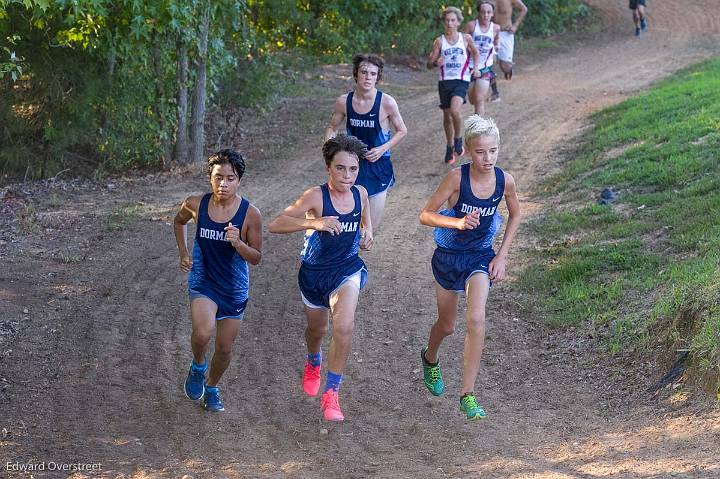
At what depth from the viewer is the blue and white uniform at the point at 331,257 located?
6.34 metres

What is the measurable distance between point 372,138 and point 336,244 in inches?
106

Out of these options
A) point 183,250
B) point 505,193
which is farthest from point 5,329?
point 505,193

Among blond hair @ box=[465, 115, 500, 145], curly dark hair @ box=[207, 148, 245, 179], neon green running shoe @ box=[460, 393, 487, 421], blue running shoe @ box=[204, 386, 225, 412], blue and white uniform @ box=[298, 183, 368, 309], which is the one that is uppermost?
blond hair @ box=[465, 115, 500, 145]

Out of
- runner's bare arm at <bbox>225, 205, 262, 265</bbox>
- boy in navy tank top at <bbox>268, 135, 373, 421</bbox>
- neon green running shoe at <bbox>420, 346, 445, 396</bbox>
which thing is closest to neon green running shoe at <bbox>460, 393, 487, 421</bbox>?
neon green running shoe at <bbox>420, 346, 445, 396</bbox>

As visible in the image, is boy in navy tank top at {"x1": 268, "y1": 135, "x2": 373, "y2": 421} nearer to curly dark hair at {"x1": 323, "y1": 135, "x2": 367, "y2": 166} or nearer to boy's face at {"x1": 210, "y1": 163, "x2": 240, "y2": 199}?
curly dark hair at {"x1": 323, "y1": 135, "x2": 367, "y2": 166}

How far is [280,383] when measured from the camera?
24.4 ft

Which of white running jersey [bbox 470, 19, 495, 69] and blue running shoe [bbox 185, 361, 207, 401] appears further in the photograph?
white running jersey [bbox 470, 19, 495, 69]

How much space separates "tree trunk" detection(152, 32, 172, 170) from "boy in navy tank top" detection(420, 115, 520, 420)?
8277 mm

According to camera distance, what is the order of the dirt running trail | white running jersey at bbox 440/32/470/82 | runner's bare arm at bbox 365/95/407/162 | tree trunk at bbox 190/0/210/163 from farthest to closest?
1. tree trunk at bbox 190/0/210/163
2. white running jersey at bbox 440/32/470/82
3. runner's bare arm at bbox 365/95/407/162
4. the dirt running trail

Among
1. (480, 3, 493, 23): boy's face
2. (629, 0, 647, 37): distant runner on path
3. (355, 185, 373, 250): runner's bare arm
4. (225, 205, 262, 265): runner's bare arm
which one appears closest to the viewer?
(225, 205, 262, 265): runner's bare arm

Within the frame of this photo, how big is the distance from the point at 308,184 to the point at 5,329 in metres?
5.77

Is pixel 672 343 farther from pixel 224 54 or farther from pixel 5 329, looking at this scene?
pixel 224 54

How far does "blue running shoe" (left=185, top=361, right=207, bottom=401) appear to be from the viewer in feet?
22.2

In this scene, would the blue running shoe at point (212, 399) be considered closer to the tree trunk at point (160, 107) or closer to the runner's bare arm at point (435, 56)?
the runner's bare arm at point (435, 56)
